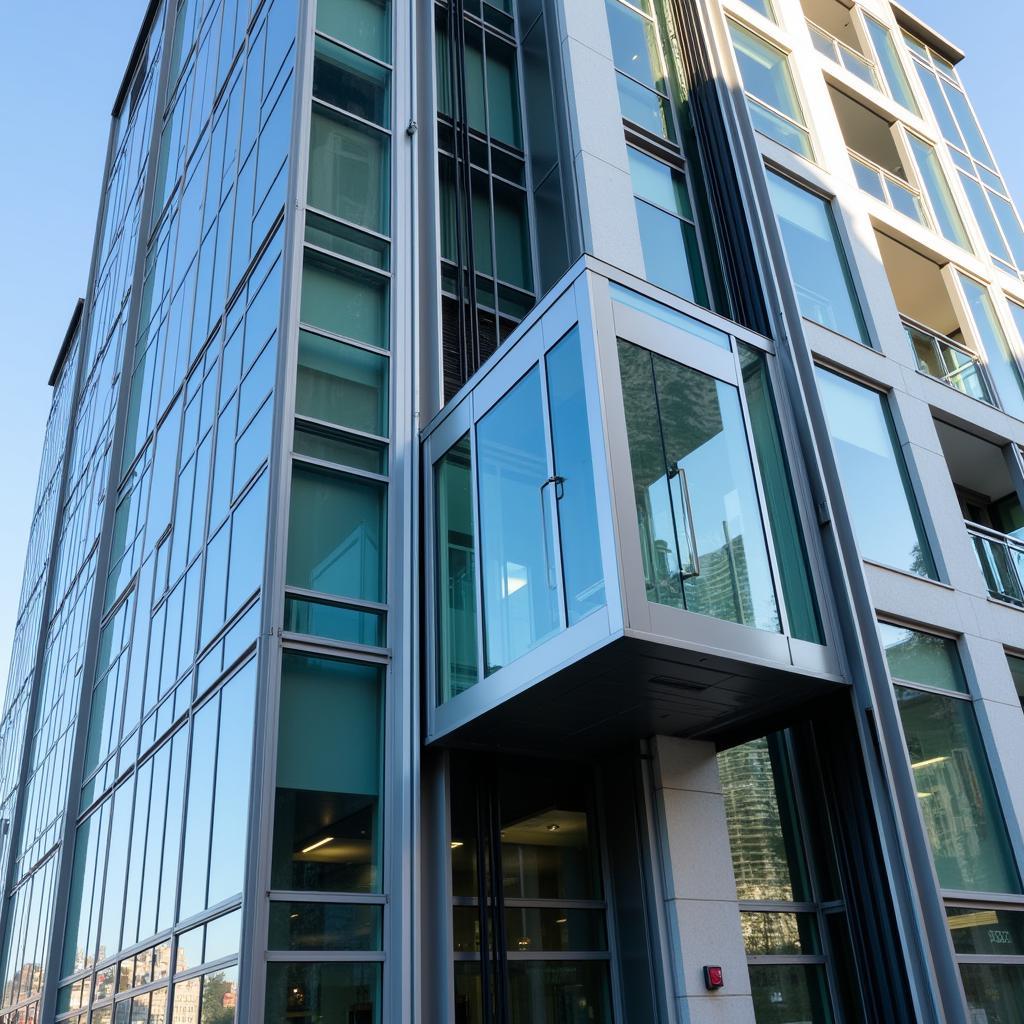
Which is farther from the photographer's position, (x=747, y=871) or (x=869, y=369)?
(x=869, y=369)

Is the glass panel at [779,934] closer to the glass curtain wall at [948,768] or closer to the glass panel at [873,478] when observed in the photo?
the glass curtain wall at [948,768]

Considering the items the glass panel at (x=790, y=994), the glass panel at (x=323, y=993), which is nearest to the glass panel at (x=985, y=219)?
the glass panel at (x=790, y=994)

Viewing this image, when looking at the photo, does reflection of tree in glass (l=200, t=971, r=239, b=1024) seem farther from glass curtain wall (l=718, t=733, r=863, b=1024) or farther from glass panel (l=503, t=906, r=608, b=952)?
glass curtain wall (l=718, t=733, r=863, b=1024)

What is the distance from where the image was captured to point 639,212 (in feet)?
44.8

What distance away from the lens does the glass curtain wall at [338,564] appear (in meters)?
8.81

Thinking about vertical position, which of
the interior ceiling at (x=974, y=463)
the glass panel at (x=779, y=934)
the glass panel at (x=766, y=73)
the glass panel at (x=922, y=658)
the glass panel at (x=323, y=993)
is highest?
the glass panel at (x=766, y=73)

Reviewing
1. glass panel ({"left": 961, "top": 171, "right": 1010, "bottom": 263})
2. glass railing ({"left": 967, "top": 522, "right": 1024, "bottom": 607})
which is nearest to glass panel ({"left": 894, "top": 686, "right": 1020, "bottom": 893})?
glass railing ({"left": 967, "top": 522, "right": 1024, "bottom": 607})

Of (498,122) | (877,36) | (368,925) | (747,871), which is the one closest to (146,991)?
(368,925)

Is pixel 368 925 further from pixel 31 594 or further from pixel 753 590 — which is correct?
pixel 31 594

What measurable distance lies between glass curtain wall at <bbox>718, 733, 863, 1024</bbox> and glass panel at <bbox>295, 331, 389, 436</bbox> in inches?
214

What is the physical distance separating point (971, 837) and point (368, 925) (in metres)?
6.18

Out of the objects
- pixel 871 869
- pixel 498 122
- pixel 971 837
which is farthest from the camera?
pixel 498 122

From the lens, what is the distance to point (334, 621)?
10.2 meters

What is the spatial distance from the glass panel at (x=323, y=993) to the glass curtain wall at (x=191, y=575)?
432 mm
